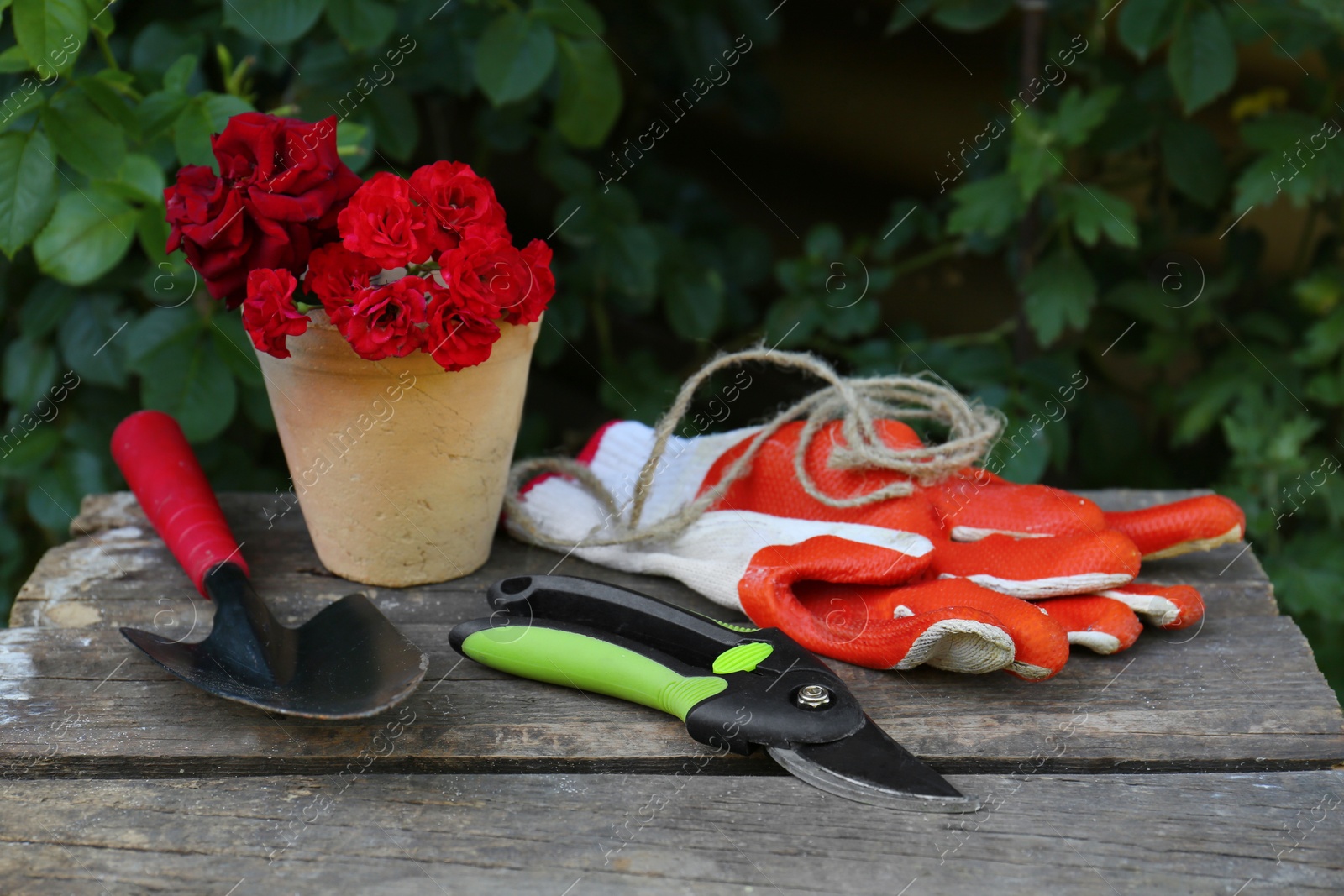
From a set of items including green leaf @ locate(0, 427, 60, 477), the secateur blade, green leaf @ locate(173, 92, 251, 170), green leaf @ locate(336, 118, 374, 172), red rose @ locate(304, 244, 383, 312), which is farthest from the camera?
green leaf @ locate(0, 427, 60, 477)

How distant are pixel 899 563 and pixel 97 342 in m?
1.33

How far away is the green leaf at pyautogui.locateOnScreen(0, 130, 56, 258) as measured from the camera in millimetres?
1067

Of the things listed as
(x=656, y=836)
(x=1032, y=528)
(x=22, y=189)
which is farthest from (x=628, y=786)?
(x=22, y=189)

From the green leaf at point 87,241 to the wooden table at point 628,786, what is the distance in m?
0.50

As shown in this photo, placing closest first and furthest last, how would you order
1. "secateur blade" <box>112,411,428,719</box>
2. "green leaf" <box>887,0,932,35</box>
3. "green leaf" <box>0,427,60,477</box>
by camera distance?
1. "secateur blade" <box>112,411,428,719</box>
2. "green leaf" <box>0,427,60,477</box>
3. "green leaf" <box>887,0,932,35</box>

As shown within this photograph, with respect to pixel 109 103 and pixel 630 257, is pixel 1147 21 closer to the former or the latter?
pixel 630 257

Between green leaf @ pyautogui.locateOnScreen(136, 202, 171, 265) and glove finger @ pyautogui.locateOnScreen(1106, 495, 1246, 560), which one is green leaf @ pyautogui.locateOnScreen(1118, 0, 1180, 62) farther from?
green leaf @ pyautogui.locateOnScreen(136, 202, 171, 265)

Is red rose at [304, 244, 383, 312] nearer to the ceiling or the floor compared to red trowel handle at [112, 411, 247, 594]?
nearer to the ceiling

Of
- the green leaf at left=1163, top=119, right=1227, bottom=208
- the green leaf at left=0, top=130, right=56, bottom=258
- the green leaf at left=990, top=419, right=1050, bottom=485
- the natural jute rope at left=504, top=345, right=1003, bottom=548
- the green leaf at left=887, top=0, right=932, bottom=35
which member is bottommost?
the green leaf at left=990, top=419, right=1050, bottom=485

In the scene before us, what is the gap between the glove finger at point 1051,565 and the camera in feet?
3.19

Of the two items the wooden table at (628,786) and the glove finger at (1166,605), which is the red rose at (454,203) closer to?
the wooden table at (628,786)

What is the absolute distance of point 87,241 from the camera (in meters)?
1.33

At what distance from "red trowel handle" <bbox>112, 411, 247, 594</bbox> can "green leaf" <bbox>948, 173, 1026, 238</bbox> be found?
1.20m

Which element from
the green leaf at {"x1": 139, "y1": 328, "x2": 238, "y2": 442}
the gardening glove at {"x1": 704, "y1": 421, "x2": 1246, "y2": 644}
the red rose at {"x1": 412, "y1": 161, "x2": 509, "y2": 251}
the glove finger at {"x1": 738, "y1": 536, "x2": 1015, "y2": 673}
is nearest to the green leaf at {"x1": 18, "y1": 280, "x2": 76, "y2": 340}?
the green leaf at {"x1": 139, "y1": 328, "x2": 238, "y2": 442}
